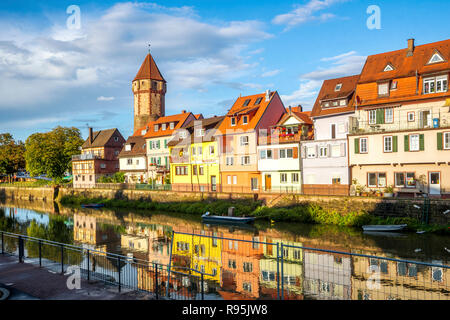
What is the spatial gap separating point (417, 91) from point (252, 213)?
2003cm

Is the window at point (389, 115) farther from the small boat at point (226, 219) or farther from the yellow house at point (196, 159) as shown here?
the yellow house at point (196, 159)

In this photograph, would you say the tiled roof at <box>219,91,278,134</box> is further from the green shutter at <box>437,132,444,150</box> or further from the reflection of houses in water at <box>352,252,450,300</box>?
the reflection of houses in water at <box>352,252,450,300</box>

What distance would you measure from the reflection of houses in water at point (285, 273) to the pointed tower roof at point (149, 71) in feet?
217

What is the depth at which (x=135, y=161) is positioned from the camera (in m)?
68.5

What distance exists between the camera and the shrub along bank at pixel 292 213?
30272 mm

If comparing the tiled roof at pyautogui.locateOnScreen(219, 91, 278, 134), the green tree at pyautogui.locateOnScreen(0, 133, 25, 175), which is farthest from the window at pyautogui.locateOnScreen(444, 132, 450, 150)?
the green tree at pyautogui.locateOnScreen(0, 133, 25, 175)

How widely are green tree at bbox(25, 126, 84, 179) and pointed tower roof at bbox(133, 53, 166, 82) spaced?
73.1 feet

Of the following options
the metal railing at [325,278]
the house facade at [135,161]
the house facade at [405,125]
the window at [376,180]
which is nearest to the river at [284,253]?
the metal railing at [325,278]

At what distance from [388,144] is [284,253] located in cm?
1748

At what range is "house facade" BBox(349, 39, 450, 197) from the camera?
32656mm
